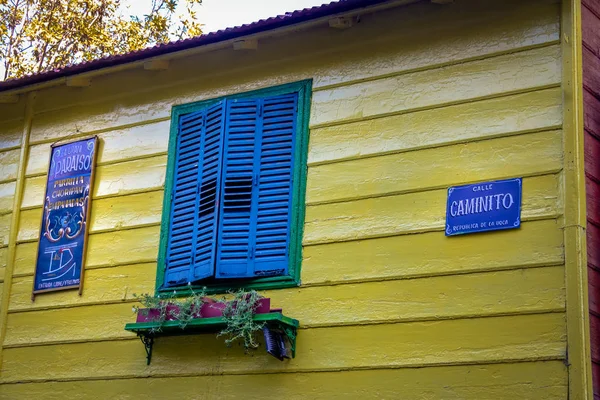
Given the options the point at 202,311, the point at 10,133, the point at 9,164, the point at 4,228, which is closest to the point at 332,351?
the point at 202,311

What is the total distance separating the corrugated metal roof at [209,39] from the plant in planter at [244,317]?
249cm

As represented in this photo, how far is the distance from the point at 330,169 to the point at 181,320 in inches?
73.6

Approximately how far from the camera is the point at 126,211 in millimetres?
10227

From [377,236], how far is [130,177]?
2.96 metres

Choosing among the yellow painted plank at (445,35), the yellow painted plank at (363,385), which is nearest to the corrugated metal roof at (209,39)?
A: the yellow painted plank at (445,35)

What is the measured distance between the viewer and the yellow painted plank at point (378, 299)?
25.5 feet

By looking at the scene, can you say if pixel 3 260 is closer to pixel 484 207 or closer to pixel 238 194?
pixel 238 194

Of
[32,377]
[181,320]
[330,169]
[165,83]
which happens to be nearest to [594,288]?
[330,169]

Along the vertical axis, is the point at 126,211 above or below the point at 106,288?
above

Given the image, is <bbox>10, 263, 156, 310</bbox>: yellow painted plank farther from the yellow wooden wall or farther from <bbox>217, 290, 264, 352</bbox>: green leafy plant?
<bbox>217, 290, 264, 352</bbox>: green leafy plant

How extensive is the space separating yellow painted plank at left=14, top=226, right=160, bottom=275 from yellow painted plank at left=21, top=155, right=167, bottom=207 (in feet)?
1.46

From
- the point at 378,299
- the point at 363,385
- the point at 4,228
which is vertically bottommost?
the point at 363,385

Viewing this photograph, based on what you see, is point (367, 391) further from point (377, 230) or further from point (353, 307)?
point (377, 230)

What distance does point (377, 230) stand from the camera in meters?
8.67
